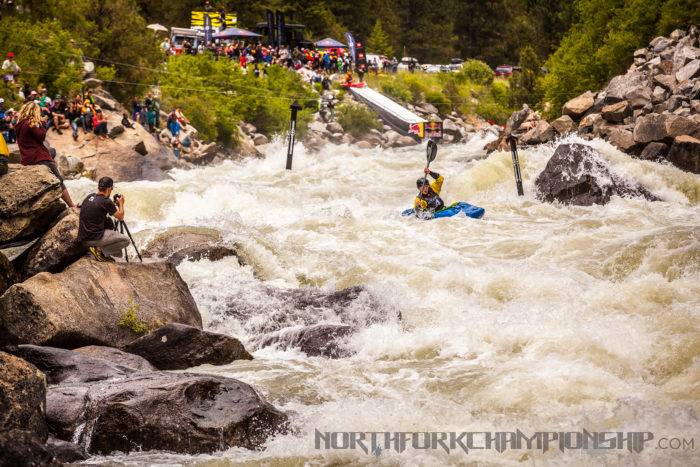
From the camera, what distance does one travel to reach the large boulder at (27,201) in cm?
1062

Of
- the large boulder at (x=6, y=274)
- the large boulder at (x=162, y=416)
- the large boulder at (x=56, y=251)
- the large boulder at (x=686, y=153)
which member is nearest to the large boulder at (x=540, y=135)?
the large boulder at (x=686, y=153)

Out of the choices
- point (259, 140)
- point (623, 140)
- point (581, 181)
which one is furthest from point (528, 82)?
point (581, 181)

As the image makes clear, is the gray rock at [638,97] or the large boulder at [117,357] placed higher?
the gray rock at [638,97]

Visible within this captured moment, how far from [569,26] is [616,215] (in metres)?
29.0

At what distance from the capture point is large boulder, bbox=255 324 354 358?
9.90 meters

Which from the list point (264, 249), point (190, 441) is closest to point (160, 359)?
point (190, 441)

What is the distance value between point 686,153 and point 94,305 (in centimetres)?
1616

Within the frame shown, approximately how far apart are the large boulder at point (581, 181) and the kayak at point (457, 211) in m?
2.40

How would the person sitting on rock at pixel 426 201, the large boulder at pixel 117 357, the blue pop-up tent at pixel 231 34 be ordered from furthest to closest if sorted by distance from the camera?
1. the blue pop-up tent at pixel 231 34
2. the person sitting on rock at pixel 426 201
3. the large boulder at pixel 117 357

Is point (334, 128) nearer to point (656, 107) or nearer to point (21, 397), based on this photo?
point (656, 107)

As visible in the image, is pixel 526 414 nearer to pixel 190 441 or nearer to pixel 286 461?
pixel 286 461

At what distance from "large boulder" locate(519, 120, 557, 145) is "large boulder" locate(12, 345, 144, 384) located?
19.9 m

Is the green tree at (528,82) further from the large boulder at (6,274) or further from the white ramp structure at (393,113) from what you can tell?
the large boulder at (6,274)

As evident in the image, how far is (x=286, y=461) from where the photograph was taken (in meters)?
6.78
